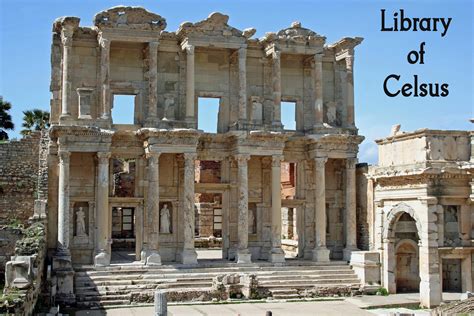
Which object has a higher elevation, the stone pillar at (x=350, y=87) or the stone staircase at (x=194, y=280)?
the stone pillar at (x=350, y=87)

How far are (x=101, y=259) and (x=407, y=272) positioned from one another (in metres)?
11.5

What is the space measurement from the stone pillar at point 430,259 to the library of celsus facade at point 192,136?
642 cm

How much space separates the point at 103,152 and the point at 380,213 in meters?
10.4

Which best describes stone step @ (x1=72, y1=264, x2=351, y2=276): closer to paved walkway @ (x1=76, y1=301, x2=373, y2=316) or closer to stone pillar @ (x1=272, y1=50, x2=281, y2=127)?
paved walkway @ (x1=76, y1=301, x2=373, y2=316)

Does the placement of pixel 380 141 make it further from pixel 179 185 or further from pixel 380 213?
pixel 179 185

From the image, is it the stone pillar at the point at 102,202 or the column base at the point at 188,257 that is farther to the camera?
the column base at the point at 188,257

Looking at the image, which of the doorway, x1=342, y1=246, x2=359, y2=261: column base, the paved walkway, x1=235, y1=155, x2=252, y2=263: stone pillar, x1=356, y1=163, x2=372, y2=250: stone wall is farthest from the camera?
the doorway

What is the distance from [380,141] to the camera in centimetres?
2573

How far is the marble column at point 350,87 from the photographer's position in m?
30.4

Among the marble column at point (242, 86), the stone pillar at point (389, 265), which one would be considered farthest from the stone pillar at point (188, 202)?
the stone pillar at point (389, 265)

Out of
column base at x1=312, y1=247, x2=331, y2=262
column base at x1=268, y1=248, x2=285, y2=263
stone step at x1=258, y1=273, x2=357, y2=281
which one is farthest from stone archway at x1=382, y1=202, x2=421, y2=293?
column base at x1=268, y1=248, x2=285, y2=263

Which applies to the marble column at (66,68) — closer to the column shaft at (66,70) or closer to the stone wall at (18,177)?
the column shaft at (66,70)

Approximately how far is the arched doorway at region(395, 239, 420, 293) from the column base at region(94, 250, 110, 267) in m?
10.8

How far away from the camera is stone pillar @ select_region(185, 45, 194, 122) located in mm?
27812
